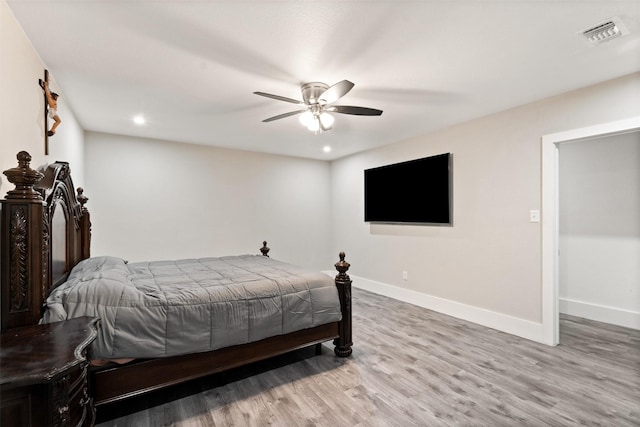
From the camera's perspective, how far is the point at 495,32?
1938 mm

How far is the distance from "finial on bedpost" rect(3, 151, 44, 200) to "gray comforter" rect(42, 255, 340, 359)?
62 centimetres

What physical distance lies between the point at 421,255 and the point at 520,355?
1790mm

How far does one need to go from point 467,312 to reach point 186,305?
329cm

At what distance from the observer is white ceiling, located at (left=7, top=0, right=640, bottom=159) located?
1732mm

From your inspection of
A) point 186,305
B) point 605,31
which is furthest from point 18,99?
point 605,31

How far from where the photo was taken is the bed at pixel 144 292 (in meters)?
1.53

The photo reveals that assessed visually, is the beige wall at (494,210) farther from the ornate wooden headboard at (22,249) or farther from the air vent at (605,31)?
the ornate wooden headboard at (22,249)

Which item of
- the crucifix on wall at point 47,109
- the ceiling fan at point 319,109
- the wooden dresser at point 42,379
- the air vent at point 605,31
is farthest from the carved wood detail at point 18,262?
the air vent at point 605,31

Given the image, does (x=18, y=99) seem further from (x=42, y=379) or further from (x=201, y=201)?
(x=201, y=201)

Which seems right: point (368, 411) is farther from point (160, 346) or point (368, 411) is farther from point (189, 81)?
point (189, 81)

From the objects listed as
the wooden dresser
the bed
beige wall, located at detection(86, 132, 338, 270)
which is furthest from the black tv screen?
the wooden dresser

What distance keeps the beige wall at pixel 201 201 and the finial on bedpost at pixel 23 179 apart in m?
2.99

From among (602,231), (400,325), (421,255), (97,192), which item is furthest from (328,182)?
(602,231)

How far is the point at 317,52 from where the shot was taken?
2143 millimetres
